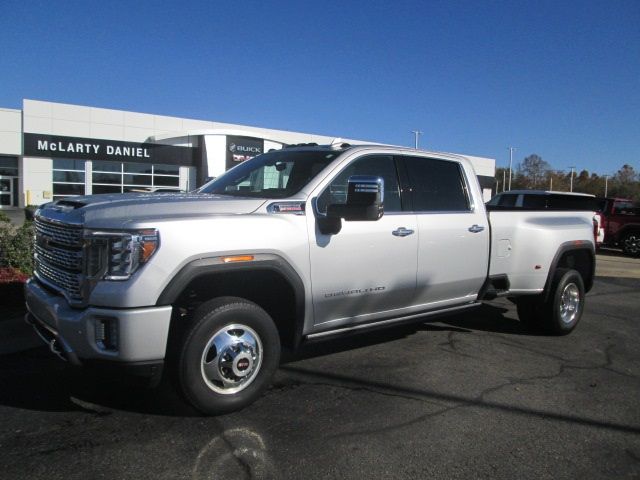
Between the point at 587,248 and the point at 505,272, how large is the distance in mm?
1683

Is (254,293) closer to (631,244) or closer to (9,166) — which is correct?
(631,244)

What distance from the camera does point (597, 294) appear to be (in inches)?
388

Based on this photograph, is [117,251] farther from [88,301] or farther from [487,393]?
[487,393]

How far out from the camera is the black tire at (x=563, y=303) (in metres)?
6.30

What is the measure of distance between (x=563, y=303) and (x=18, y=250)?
740 centimetres

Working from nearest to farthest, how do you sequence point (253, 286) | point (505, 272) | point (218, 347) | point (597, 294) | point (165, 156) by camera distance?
point (218, 347) < point (253, 286) < point (505, 272) < point (597, 294) < point (165, 156)

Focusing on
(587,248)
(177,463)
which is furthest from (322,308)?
(587,248)

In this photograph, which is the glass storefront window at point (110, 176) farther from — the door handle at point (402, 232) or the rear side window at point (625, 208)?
the door handle at point (402, 232)

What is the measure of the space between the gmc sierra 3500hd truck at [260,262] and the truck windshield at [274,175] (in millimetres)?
19

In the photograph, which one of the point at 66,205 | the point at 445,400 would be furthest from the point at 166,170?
the point at 445,400

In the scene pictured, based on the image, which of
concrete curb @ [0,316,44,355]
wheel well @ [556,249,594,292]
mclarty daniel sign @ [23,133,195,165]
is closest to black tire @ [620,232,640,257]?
wheel well @ [556,249,594,292]

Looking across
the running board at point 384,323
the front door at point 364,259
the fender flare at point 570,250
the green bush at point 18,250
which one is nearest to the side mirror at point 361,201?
the front door at point 364,259

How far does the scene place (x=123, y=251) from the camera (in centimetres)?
336

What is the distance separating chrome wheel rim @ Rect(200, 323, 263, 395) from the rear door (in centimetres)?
185
